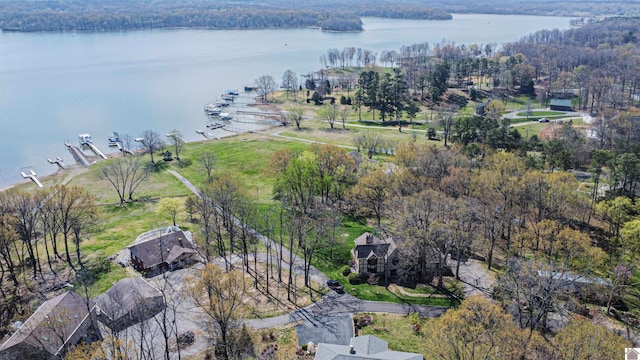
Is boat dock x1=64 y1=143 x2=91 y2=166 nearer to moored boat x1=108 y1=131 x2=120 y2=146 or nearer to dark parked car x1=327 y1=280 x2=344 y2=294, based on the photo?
moored boat x1=108 y1=131 x2=120 y2=146

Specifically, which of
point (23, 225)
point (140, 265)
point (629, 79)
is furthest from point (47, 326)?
point (629, 79)

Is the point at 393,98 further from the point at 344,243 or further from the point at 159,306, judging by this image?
the point at 159,306

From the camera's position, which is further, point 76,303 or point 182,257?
point 182,257

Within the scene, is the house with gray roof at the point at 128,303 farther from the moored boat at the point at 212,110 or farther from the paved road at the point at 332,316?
the moored boat at the point at 212,110

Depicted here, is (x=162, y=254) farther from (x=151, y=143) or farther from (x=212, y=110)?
(x=212, y=110)

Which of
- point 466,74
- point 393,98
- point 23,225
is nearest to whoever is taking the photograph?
point 23,225

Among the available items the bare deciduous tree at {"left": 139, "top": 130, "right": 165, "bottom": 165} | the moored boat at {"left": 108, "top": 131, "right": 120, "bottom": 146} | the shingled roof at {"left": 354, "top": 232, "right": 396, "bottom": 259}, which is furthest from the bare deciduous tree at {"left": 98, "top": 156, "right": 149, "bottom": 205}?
the shingled roof at {"left": 354, "top": 232, "right": 396, "bottom": 259}

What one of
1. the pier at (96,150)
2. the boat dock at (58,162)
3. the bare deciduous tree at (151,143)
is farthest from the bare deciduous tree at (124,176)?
the boat dock at (58,162)
